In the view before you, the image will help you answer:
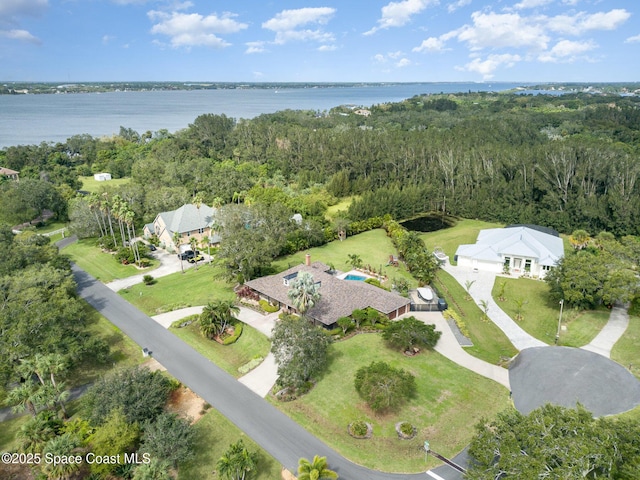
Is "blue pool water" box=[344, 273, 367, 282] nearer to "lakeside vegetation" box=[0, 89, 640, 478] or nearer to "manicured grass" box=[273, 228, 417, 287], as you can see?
"lakeside vegetation" box=[0, 89, 640, 478]

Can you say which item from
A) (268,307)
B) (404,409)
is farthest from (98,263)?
(404,409)

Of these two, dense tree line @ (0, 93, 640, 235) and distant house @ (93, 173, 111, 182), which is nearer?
dense tree line @ (0, 93, 640, 235)

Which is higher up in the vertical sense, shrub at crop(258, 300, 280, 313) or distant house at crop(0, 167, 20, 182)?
distant house at crop(0, 167, 20, 182)

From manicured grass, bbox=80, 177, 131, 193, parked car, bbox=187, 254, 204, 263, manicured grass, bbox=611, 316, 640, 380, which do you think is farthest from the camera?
manicured grass, bbox=80, 177, 131, 193

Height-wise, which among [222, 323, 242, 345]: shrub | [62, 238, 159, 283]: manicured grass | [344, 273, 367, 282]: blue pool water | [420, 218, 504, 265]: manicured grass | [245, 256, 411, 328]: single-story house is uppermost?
[245, 256, 411, 328]: single-story house

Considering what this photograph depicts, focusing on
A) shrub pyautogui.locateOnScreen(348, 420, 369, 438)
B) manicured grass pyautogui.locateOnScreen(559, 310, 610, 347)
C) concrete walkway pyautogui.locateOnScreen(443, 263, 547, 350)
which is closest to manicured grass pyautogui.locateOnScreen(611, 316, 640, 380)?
manicured grass pyautogui.locateOnScreen(559, 310, 610, 347)

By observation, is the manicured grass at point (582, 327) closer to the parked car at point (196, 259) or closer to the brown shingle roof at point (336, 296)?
the brown shingle roof at point (336, 296)

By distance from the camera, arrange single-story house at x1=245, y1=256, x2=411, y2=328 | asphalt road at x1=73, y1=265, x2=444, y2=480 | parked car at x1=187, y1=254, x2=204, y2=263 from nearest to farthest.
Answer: asphalt road at x1=73, y1=265, x2=444, y2=480 → single-story house at x1=245, y1=256, x2=411, y2=328 → parked car at x1=187, y1=254, x2=204, y2=263

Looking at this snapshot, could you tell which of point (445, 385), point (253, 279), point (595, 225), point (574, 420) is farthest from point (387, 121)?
point (574, 420)
